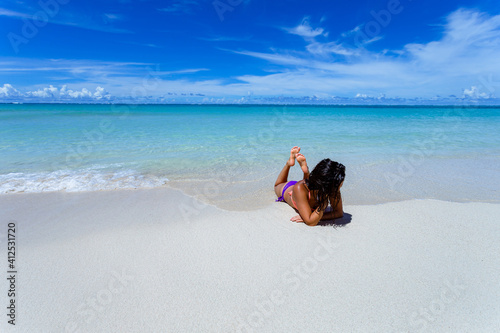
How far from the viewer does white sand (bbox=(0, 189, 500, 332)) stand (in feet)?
7.36

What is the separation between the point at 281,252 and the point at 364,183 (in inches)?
145

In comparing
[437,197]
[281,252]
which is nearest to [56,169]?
[281,252]

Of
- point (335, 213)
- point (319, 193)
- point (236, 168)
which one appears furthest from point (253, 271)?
point (236, 168)

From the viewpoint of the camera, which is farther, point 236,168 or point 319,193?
point 236,168

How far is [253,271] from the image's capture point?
281 centimetres

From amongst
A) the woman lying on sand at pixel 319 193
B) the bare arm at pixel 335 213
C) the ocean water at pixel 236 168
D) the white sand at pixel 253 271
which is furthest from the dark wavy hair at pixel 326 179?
the ocean water at pixel 236 168

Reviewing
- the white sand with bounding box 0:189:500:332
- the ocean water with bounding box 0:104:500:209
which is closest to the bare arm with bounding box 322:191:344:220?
the white sand with bounding box 0:189:500:332

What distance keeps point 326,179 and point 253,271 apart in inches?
63.6

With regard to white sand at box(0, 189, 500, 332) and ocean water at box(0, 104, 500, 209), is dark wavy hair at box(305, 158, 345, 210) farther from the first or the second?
ocean water at box(0, 104, 500, 209)

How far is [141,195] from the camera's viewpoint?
5.15 m

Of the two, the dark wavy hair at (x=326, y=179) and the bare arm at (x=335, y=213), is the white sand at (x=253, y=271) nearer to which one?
the bare arm at (x=335, y=213)

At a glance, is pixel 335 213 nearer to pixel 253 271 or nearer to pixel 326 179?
pixel 326 179

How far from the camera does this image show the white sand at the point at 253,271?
7.36ft

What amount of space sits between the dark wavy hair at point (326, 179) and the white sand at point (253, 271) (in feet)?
1.68
